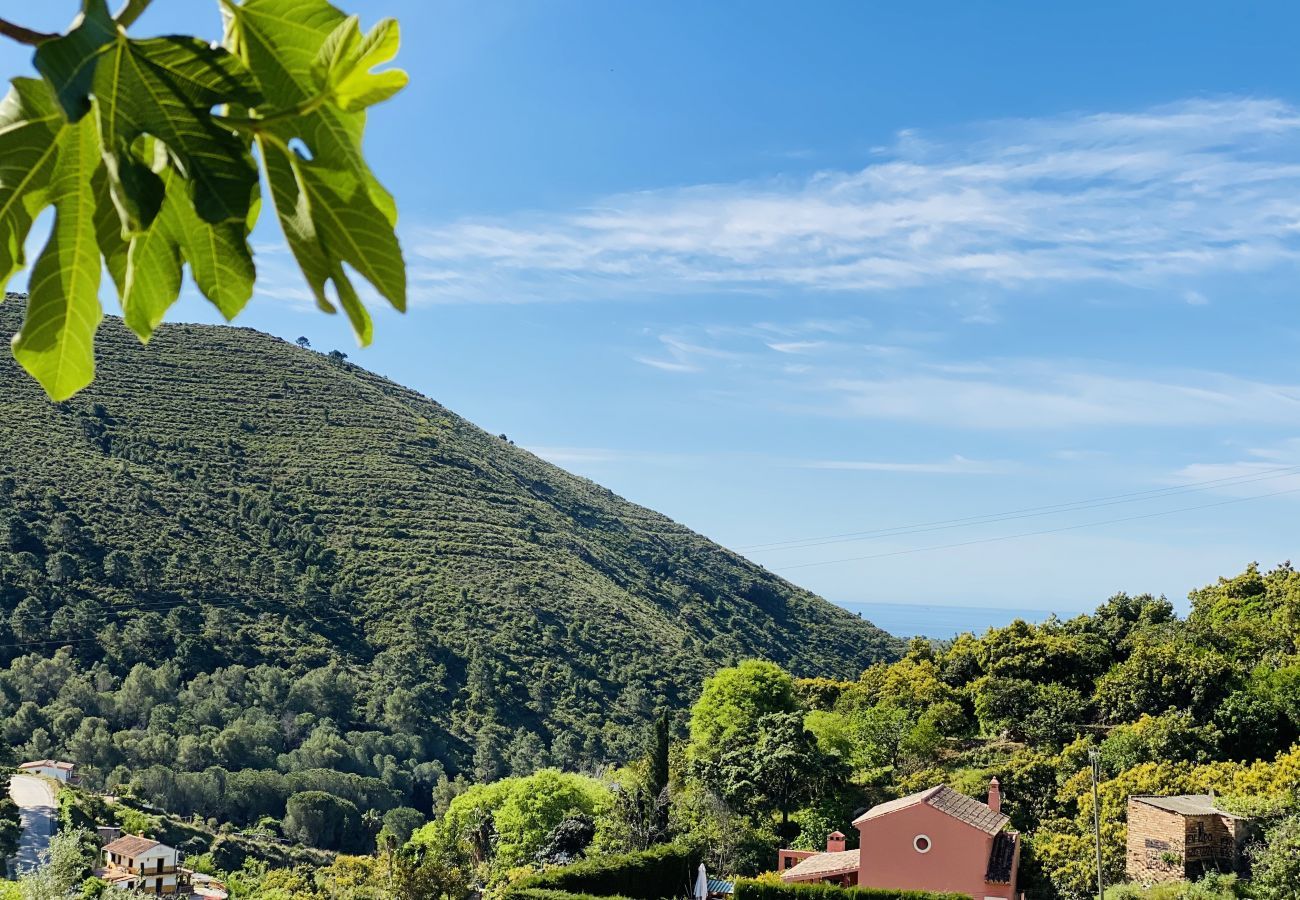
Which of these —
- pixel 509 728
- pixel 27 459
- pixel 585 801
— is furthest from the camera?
pixel 27 459

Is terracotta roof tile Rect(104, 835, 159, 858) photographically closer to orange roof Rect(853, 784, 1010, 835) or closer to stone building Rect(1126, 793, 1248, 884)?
orange roof Rect(853, 784, 1010, 835)

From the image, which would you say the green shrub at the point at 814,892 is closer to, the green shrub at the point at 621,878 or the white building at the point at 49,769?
the green shrub at the point at 621,878

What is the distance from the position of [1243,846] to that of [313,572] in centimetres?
3975

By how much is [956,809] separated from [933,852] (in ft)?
2.47

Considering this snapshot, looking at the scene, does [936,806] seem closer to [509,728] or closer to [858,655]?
[509,728]

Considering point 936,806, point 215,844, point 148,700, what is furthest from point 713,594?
Answer: point 936,806

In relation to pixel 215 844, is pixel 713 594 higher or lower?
higher

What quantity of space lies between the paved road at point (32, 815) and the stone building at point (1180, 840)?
876 inches

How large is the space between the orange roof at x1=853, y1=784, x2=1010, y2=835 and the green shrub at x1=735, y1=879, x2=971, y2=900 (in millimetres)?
1452

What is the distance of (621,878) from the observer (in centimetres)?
1716

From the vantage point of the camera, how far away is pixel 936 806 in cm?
1755

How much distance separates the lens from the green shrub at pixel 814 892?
1617 cm

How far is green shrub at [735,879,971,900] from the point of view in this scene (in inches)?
637

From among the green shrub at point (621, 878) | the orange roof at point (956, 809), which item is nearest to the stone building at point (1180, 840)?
the orange roof at point (956, 809)
